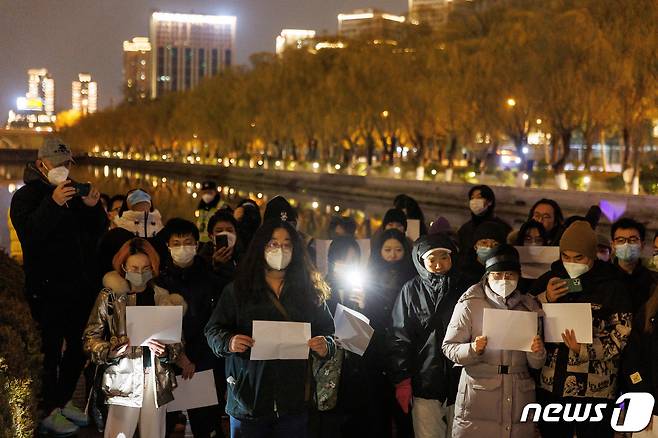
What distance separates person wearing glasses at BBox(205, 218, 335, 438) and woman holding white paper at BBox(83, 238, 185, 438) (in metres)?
0.52

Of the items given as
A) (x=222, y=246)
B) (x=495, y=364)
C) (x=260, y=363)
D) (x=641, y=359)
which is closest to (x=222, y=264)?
(x=222, y=246)

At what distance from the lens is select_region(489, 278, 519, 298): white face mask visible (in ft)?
14.7

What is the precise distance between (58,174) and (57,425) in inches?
60.5

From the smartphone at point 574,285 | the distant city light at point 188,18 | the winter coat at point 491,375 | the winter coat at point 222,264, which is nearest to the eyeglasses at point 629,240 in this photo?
the smartphone at point 574,285

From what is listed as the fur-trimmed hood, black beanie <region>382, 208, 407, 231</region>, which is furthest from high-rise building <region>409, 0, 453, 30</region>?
the fur-trimmed hood

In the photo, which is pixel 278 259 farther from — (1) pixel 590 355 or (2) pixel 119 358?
(1) pixel 590 355

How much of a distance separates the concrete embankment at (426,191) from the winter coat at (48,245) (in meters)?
20.1

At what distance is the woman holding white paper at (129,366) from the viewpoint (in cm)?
451

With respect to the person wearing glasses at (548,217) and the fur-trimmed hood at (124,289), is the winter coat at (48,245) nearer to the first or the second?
the fur-trimmed hood at (124,289)

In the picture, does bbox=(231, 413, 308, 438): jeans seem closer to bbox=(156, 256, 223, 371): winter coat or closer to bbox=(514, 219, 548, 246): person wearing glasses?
bbox=(156, 256, 223, 371): winter coat

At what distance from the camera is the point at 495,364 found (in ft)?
14.8

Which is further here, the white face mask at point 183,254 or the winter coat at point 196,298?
the white face mask at point 183,254

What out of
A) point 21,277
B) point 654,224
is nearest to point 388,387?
point 21,277

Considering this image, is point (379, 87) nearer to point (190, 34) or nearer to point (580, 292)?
point (580, 292)
